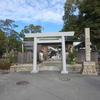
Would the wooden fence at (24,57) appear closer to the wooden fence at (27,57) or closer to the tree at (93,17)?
the wooden fence at (27,57)

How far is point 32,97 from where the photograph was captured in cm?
321

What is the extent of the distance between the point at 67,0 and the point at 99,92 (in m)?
14.0

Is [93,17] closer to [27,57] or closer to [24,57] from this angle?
[27,57]

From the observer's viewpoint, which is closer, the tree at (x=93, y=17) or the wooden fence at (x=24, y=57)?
the tree at (x=93, y=17)

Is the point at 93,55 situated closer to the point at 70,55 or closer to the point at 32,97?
the point at 70,55

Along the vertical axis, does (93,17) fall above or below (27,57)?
above

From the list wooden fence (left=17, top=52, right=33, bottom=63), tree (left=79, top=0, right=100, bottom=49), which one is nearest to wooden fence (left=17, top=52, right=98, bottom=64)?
wooden fence (left=17, top=52, right=33, bottom=63)

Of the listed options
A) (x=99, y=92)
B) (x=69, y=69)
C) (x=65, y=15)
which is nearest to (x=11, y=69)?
(x=69, y=69)

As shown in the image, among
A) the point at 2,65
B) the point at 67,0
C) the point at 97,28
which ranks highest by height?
the point at 67,0

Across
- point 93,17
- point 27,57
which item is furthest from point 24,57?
point 93,17

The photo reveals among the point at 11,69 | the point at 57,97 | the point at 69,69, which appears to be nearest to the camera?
the point at 57,97

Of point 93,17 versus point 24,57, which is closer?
point 93,17

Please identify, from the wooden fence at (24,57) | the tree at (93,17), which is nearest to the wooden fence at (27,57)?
the wooden fence at (24,57)

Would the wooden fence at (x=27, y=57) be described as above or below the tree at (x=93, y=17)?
below
